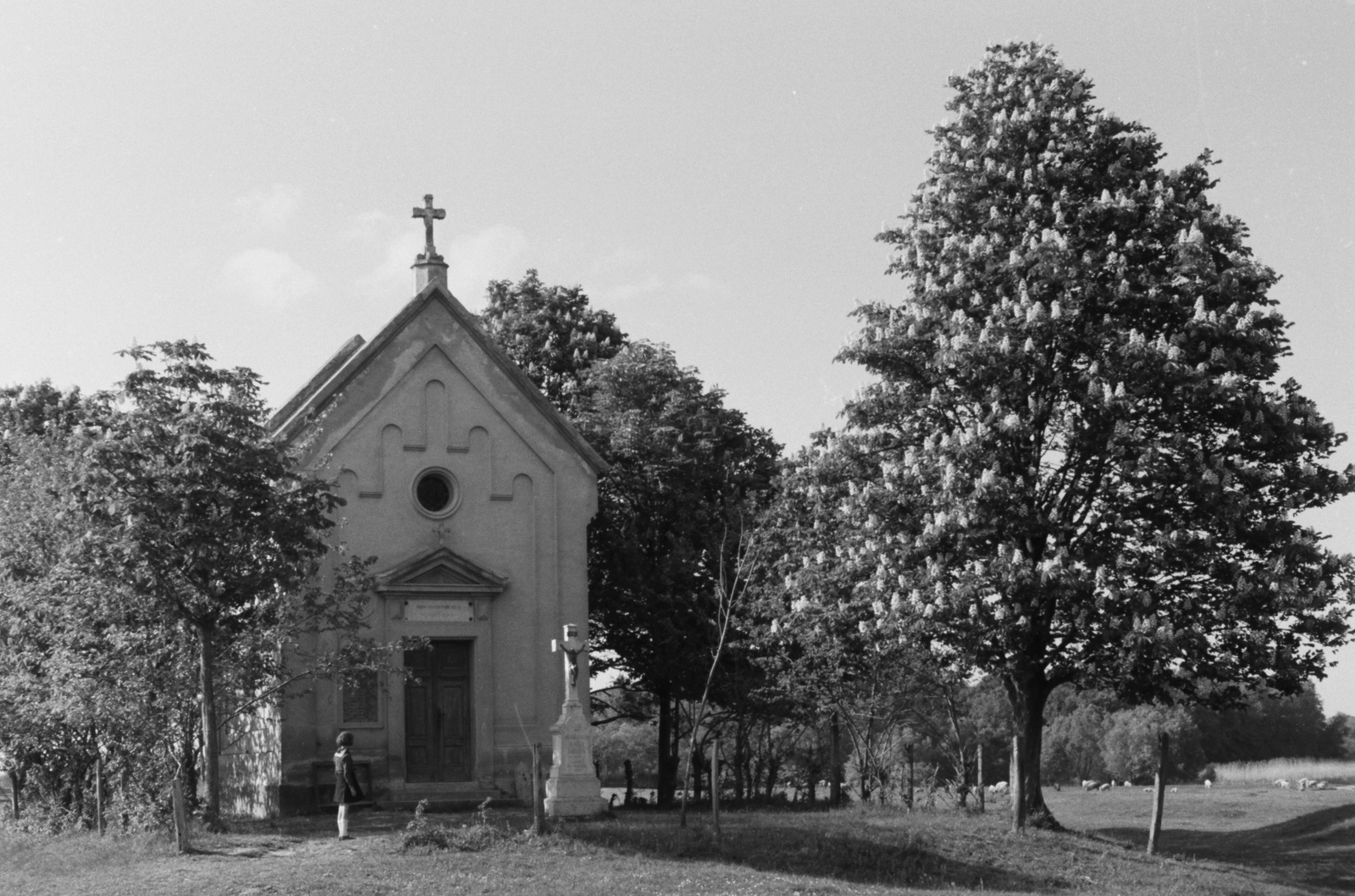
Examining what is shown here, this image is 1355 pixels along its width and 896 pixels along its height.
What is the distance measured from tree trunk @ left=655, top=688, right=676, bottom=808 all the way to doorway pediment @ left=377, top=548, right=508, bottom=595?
864 centimetres

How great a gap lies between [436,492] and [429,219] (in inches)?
239

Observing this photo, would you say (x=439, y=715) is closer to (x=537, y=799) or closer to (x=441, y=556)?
(x=441, y=556)

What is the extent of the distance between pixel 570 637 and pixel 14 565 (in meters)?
9.98

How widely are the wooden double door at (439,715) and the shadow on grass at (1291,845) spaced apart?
43.1 ft

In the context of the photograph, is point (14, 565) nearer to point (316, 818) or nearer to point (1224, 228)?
point (316, 818)

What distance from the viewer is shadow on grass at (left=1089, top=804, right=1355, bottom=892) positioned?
28.5 metres

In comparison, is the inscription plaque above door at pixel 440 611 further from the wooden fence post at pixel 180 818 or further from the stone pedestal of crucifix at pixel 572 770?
the wooden fence post at pixel 180 818

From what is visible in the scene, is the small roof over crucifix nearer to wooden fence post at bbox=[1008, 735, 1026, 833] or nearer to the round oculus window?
the round oculus window

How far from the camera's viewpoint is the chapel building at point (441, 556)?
1246 inches

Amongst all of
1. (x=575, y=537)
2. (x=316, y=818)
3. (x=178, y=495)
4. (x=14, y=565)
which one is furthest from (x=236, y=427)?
(x=575, y=537)

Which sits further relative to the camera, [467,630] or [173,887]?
[467,630]

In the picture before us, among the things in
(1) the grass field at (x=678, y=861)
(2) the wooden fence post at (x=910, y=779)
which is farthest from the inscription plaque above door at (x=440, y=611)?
(2) the wooden fence post at (x=910, y=779)

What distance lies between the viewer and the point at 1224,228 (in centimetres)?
2898

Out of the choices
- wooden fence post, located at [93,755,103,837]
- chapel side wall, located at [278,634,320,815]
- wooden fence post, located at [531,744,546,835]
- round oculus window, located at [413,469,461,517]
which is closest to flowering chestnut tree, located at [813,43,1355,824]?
wooden fence post, located at [531,744,546,835]
